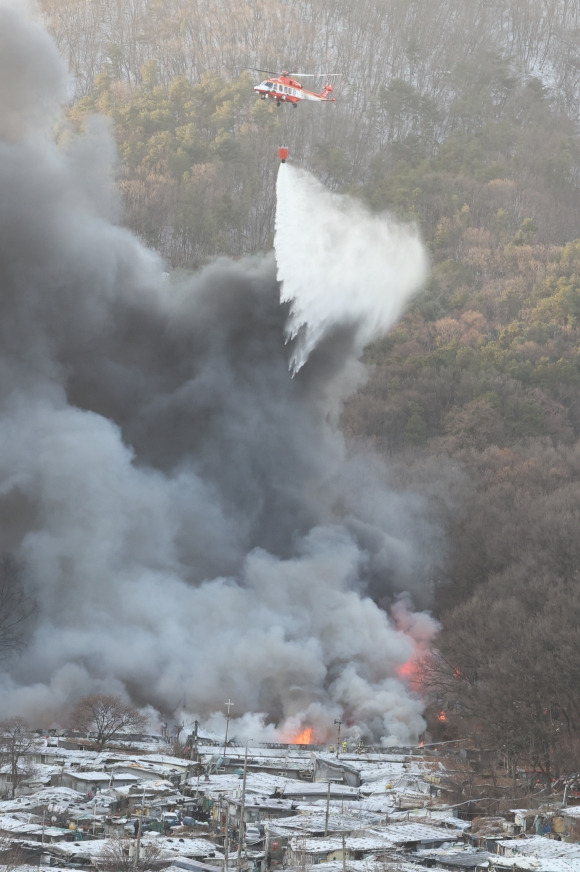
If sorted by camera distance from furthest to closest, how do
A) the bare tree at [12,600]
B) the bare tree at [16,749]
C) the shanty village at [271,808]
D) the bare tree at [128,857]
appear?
the bare tree at [12,600]
the bare tree at [16,749]
the shanty village at [271,808]
the bare tree at [128,857]

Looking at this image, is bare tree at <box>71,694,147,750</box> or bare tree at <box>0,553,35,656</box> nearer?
bare tree at <box>71,694,147,750</box>

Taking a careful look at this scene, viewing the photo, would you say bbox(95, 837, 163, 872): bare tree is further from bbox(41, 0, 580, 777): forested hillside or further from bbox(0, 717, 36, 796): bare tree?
bbox(41, 0, 580, 777): forested hillside

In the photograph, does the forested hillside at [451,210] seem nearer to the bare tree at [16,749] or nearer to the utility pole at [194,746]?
the utility pole at [194,746]

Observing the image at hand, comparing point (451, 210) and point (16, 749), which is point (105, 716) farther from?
point (451, 210)

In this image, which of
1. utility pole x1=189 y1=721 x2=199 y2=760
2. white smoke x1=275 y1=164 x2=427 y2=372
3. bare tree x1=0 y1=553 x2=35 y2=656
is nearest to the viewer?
utility pole x1=189 y1=721 x2=199 y2=760

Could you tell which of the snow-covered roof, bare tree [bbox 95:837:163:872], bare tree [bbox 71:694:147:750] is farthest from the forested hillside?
bare tree [bbox 95:837:163:872]

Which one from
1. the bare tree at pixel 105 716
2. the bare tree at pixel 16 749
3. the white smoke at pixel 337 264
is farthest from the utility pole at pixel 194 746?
the white smoke at pixel 337 264
